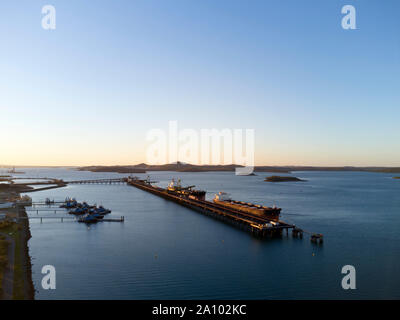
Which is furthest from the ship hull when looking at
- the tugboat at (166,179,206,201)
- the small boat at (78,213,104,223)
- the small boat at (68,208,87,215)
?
the small boat at (68,208,87,215)

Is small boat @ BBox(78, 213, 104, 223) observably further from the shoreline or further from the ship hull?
the ship hull

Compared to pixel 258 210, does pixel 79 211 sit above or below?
below

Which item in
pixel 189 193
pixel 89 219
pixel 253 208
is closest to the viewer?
pixel 89 219

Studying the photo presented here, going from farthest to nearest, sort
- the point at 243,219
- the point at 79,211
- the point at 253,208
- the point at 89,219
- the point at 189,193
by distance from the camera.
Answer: the point at 189,193, the point at 79,211, the point at 253,208, the point at 89,219, the point at 243,219

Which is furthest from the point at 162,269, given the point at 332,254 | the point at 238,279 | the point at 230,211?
the point at 230,211

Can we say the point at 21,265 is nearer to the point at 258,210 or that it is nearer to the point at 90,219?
the point at 90,219

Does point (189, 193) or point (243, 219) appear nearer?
point (243, 219)

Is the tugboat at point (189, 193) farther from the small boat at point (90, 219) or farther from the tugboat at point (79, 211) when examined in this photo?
the small boat at point (90, 219)

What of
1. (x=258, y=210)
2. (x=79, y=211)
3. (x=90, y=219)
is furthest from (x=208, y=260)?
(x=79, y=211)

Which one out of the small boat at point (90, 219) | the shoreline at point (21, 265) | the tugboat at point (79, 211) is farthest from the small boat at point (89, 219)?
the shoreline at point (21, 265)
